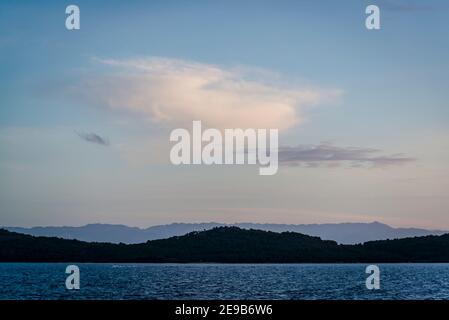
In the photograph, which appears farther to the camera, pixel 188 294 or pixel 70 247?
pixel 70 247

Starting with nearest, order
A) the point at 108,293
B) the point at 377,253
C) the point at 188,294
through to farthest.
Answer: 1. the point at 188,294
2. the point at 108,293
3. the point at 377,253

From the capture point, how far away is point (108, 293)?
4550 centimetres

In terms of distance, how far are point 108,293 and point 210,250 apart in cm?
3961

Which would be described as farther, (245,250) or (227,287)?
(245,250)

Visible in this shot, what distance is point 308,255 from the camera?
79312mm
